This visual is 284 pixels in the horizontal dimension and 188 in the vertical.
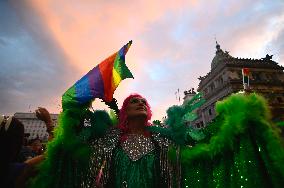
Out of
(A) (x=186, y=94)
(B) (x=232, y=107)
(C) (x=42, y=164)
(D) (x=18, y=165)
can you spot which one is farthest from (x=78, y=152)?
(A) (x=186, y=94)

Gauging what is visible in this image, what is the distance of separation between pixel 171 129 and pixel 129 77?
2.55 feet

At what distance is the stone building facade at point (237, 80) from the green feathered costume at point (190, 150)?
28668 mm

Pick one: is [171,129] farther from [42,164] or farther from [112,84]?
[42,164]

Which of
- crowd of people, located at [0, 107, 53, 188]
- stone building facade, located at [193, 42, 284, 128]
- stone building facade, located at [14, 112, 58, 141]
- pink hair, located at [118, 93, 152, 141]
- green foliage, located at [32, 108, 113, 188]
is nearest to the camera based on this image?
crowd of people, located at [0, 107, 53, 188]

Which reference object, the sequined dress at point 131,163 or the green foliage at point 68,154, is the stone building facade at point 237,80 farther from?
the green foliage at point 68,154

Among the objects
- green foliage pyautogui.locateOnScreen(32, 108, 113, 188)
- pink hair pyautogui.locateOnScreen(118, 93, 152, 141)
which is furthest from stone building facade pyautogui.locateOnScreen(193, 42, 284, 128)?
green foliage pyautogui.locateOnScreen(32, 108, 113, 188)

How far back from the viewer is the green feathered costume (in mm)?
1978

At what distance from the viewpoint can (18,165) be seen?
200cm

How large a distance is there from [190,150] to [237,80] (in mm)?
29575

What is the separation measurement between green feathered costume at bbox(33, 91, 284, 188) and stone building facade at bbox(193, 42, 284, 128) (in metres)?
28.7

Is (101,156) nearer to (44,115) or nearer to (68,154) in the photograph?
(68,154)

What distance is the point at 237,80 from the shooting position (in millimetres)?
30000

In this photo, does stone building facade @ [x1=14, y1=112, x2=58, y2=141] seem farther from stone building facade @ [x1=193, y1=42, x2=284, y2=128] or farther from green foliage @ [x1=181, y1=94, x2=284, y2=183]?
green foliage @ [x1=181, y1=94, x2=284, y2=183]

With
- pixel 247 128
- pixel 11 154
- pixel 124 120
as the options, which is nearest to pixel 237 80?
pixel 124 120
